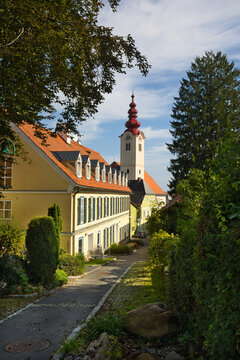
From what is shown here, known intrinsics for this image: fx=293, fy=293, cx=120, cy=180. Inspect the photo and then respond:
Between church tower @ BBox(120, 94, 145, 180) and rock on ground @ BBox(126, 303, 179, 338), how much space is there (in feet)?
194

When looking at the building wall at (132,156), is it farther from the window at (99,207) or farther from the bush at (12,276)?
the bush at (12,276)

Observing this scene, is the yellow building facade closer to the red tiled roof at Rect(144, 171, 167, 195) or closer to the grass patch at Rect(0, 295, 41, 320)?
the grass patch at Rect(0, 295, 41, 320)

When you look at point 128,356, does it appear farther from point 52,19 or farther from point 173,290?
point 52,19

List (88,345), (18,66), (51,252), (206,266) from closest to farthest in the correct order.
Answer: (206,266) → (88,345) → (18,66) → (51,252)

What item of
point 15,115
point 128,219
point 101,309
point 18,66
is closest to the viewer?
point 18,66

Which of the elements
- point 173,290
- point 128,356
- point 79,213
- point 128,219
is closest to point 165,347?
point 128,356

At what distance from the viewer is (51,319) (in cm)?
907

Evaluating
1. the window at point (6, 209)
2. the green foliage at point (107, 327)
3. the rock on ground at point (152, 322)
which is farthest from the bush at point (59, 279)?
the window at point (6, 209)

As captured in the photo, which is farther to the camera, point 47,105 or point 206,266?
point 47,105

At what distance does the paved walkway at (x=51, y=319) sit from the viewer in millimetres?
7285

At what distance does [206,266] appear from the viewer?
161 inches

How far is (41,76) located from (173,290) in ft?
22.0

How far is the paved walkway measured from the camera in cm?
729

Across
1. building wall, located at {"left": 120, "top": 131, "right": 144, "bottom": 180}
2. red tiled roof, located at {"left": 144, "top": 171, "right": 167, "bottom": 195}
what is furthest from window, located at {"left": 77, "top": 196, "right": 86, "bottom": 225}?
red tiled roof, located at {"left": 144, "top": 171, "right": 167, "bottom": 195}
